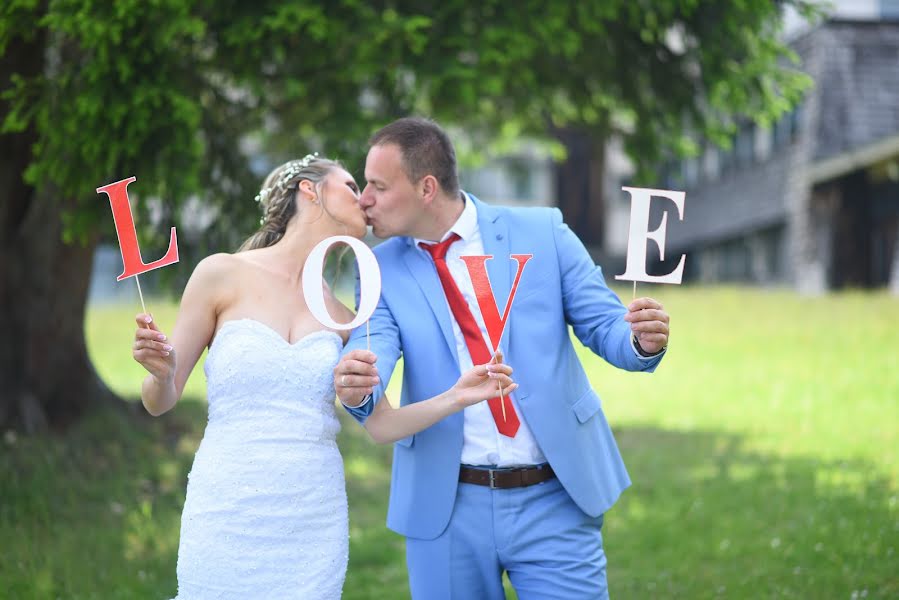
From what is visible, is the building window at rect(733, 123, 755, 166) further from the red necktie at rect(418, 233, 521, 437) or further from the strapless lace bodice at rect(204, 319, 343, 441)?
the strapless lace bodice at rect(204, 319, 343, 441)

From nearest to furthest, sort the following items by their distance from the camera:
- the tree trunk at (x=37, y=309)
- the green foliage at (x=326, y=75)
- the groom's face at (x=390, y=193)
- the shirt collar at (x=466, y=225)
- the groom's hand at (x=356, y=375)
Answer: the groom's hand at (x=356, y=375)
the groom's face at (x=390, y=193)
the shirt collar at (x=466, y=225)
the green foliage at (x=326, y=75)
the tree trunk at (x=37, y=309)

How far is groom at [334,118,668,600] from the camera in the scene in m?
3.91

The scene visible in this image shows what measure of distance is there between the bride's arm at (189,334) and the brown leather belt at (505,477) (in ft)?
3.45

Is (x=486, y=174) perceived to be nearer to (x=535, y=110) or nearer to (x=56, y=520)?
(x=535, y=110)

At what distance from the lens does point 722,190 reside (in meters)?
30.7

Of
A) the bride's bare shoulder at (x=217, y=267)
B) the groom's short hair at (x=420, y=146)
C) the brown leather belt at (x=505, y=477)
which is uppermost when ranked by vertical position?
the groom's short hair at (x=420, y=146)

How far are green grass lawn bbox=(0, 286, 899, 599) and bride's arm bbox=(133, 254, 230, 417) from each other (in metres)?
3.16

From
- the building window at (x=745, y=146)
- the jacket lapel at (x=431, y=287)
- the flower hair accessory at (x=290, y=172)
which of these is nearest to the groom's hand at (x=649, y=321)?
the jacket lapel at (x=431, y=287)

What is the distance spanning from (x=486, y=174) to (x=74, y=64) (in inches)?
1590

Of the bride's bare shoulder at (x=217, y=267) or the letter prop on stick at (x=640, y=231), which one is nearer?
the letter prop on stick at (x=640, y=231)

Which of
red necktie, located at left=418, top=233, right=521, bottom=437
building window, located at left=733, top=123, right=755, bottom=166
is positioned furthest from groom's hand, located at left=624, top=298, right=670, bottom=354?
building window, located at left=733, top=123, right=755, bottom=166

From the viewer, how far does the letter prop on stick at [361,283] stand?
3.65 m

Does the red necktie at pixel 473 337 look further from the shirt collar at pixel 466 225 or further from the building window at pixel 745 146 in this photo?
the building window at pixel 745 146

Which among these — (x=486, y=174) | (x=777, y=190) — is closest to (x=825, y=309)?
(x=777, y=190)
